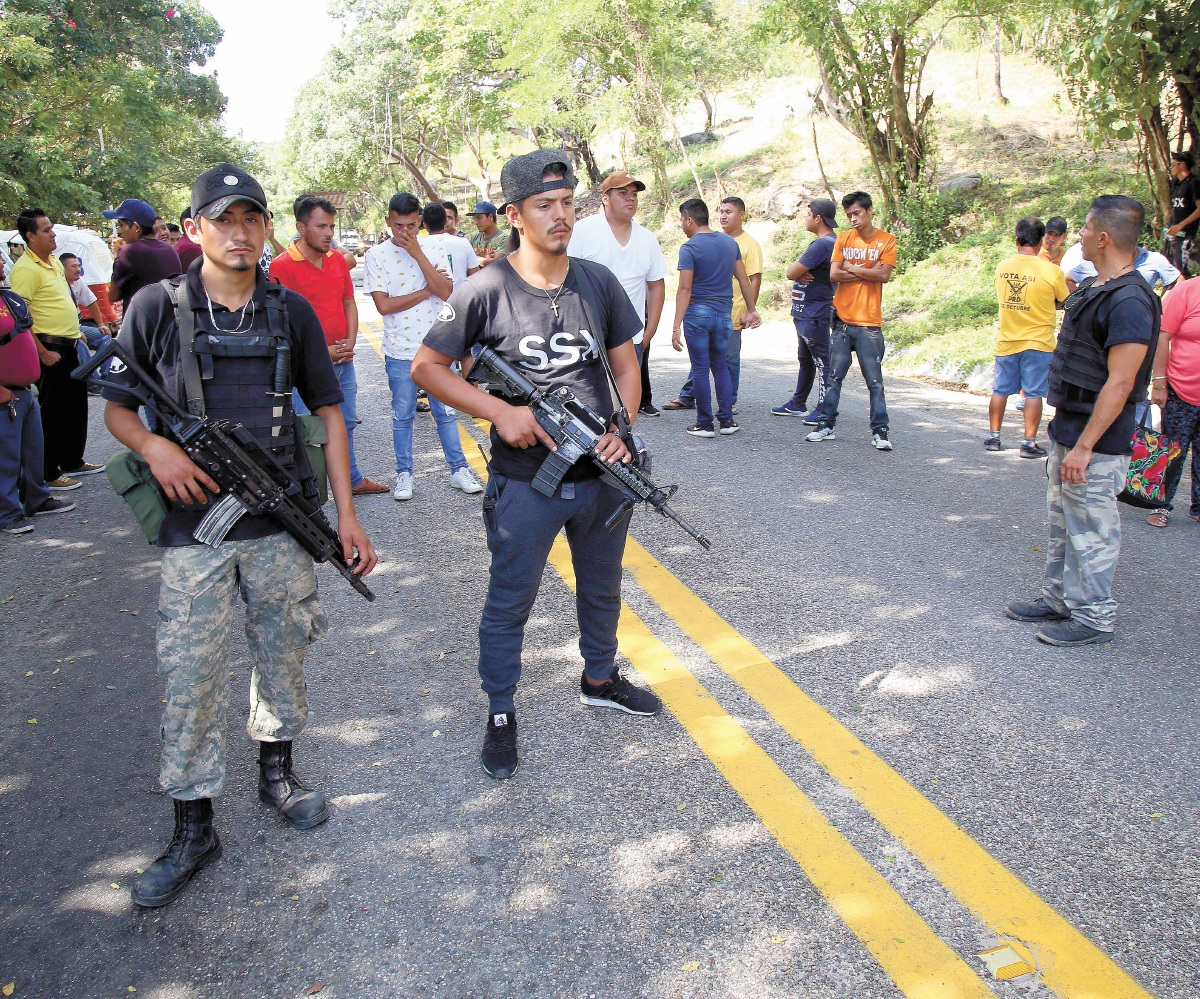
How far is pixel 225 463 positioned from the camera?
261 centimetres

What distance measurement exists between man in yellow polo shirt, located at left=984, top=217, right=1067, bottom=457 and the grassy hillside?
2.92m

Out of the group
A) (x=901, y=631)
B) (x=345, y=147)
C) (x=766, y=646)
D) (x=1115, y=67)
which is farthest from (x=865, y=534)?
(x=345, y=147)

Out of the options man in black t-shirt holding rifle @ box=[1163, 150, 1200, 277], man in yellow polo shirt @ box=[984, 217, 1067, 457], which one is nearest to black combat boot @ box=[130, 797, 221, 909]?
man in yellow polo shirt @ box=[984, 217, 1067, 457]

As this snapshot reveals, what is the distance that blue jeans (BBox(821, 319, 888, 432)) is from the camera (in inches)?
287

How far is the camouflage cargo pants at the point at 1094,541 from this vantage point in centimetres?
400

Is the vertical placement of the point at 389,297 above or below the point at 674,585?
above

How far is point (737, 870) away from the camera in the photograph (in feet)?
8.61

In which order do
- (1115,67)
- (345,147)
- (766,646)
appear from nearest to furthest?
(766,646)
(1115,67)
(345,147)

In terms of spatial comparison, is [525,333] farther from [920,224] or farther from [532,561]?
[920,224]

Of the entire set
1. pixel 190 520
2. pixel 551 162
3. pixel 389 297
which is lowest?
pixel 190 520

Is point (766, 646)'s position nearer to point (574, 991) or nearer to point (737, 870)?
point (737, 870)

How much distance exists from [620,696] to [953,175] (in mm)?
17057

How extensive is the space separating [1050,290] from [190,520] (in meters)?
6.61

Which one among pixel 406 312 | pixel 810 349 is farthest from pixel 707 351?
pixel 406 312
